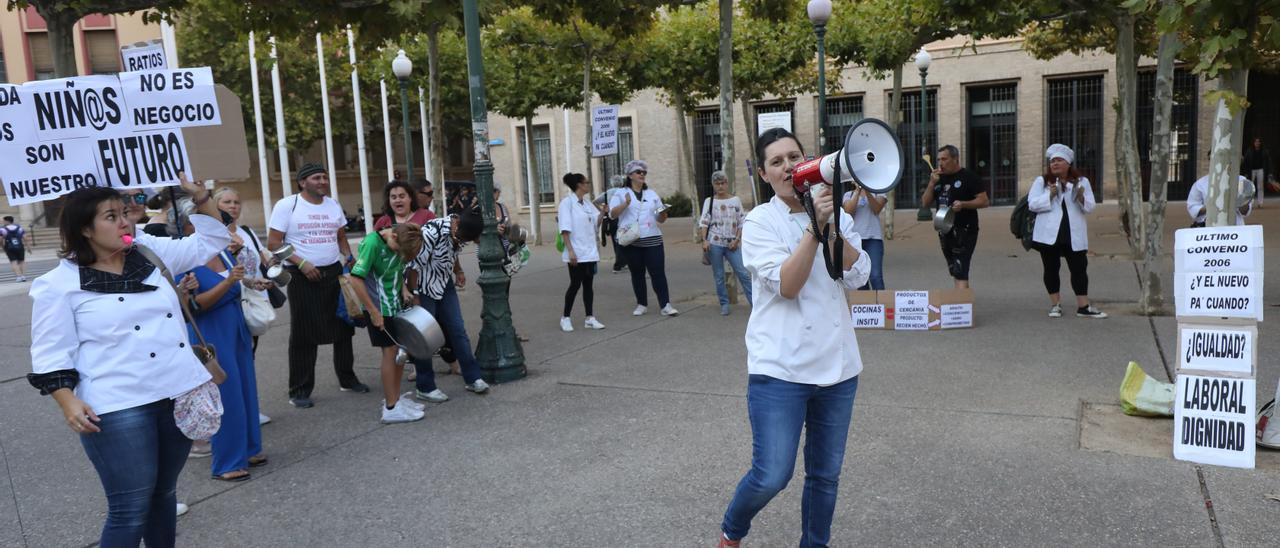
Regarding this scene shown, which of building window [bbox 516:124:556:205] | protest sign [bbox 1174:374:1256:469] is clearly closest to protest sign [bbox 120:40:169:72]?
protest sign [bbox 1174:374:1256:469]

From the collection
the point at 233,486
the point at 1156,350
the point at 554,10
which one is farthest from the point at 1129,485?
the point at 554,10

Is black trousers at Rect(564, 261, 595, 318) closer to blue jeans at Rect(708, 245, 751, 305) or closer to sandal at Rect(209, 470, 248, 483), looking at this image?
blue jeans at Rect(708, 245, 751, 305)

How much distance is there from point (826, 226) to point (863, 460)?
227cm

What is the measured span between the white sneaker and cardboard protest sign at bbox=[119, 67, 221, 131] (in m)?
2.09

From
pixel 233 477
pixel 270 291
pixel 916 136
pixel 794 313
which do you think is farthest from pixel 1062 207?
pixel 916 136

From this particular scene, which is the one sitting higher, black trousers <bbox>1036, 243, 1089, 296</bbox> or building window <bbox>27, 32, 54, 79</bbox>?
building window <bbox>27, 32, 54, 79</bbox>

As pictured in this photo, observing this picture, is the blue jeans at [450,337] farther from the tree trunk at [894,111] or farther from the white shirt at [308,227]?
Answer: the tree trunk at [894,111]

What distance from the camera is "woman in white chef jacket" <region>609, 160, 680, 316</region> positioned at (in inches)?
372

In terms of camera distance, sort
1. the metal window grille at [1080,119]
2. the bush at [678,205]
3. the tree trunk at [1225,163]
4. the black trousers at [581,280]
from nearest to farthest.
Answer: the tree trunk at [1225,163] → the black trousers at [581,280] → the metal window grille at [1080,119] → the bush at [678,205]

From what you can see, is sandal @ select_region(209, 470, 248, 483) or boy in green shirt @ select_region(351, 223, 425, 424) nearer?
sandal @ select_region(209, 470, 248, 483)

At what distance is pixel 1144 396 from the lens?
523 cm

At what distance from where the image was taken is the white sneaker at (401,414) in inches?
233

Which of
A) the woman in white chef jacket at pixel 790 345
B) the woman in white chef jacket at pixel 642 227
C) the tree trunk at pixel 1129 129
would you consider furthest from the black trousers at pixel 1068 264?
the woman in white chef jacket at pixel 790 345

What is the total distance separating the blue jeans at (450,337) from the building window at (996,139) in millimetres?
23320
